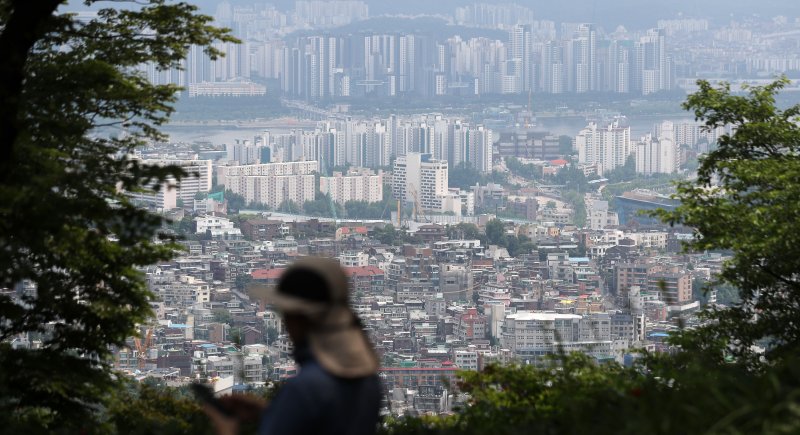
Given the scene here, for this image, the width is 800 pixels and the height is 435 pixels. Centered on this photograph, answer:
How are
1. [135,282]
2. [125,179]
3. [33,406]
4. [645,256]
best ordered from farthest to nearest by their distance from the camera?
[645,256]
[135,282]
[33,406]
[125,179]

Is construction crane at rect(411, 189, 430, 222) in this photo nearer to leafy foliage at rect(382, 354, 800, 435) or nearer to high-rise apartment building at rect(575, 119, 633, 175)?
high-rise apartment building at rect(575, 119, 633, 175)

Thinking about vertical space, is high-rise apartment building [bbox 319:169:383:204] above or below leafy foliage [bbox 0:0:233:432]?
below

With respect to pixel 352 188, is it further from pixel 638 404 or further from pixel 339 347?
pixel 339 347

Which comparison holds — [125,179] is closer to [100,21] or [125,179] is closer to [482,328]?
[100,21]

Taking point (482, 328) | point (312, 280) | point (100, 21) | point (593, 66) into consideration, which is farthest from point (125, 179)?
point (593, 66)

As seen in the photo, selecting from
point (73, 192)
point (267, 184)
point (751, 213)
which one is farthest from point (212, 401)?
point (267, 184)

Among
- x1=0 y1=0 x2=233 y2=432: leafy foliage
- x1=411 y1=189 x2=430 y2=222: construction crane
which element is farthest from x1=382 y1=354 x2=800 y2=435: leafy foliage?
x1=411 y1=189 x2=430 y2=222: construction crane
